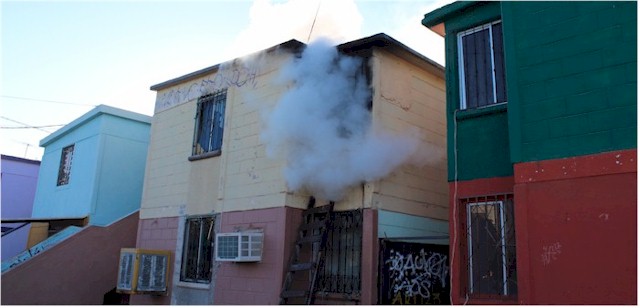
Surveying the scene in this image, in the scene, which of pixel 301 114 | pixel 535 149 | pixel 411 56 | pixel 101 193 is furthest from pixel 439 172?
pixel 101 193

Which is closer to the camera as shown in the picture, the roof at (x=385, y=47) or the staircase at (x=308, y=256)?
the staircase at (x=308, y=256)

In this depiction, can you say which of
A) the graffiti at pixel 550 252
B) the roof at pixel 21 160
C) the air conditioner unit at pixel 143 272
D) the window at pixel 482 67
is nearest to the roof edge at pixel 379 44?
the window at pixel 482 67

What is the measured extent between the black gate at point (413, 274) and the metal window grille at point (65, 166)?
10259mm

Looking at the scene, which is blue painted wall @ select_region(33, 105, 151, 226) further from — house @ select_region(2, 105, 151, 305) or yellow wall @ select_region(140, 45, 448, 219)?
yellow wall @ select_region(140, 45, 448, 219)

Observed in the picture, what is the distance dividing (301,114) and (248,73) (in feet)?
6.45

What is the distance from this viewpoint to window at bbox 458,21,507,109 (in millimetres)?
7211

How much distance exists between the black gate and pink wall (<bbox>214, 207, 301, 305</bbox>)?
1542 millimetres

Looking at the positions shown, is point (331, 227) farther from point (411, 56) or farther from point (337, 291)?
point (411, 56)

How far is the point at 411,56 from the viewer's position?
936cm

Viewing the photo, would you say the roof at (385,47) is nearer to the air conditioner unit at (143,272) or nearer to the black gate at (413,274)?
the black gate at (413,274)

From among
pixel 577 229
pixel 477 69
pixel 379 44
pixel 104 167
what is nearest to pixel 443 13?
pixel 477 69

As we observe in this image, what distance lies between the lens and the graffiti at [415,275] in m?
8.16

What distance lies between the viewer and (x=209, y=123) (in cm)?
1101

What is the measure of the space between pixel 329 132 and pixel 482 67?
2.53 metres
